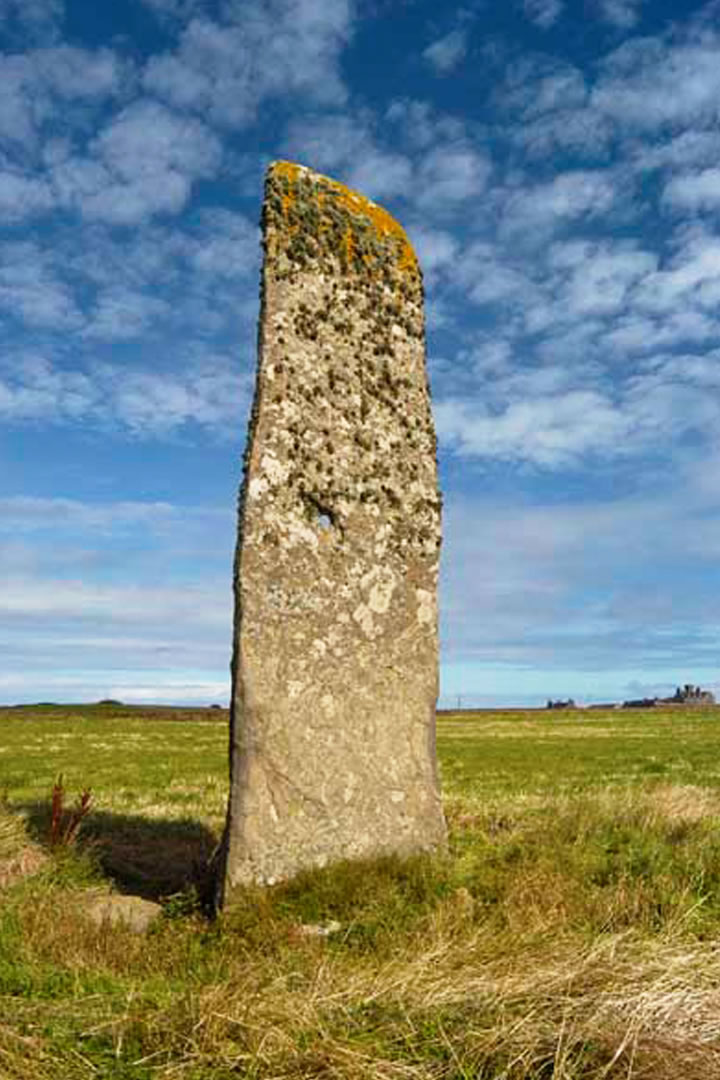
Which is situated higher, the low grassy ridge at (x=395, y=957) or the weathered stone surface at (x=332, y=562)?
the weathered stone surface at (x=332, y=562)

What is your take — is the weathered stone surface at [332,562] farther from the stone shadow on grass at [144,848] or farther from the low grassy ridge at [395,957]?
the stone shadow on grass at [144,848]

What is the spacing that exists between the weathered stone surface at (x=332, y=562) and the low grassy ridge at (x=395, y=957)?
0.64 meters

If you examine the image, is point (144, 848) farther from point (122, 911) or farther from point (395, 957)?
point (395, 957)

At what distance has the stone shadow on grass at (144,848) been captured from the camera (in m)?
9.48

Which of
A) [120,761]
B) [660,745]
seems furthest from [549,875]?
[660,745]

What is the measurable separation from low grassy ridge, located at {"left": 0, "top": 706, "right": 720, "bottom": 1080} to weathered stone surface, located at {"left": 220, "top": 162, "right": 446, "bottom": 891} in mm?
642

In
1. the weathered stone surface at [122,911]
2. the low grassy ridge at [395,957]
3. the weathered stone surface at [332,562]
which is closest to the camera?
the low grassy ridge at [395,957]

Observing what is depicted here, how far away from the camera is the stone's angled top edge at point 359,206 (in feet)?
33.5

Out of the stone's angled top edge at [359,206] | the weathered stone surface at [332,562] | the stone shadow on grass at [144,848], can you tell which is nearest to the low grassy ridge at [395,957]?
the stone shadow on grass at [144,848]

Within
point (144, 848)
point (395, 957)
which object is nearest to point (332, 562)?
point (395, 957)

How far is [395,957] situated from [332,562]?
12.7 ft

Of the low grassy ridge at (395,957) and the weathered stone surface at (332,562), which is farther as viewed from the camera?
the weathered stone surface at (332,562)

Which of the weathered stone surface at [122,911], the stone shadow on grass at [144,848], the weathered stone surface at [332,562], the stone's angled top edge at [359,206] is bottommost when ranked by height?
the weathered stone surface at [122,911]

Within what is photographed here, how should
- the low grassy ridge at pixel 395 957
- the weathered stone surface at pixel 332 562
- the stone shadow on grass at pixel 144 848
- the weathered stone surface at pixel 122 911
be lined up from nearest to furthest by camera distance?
the low grassy ridge at pixel 395 957
the weathered stone surface at pixel 122 911
the weathered stone surface at pixel 332 562
the stone shadow on grass at pixel 144 848
